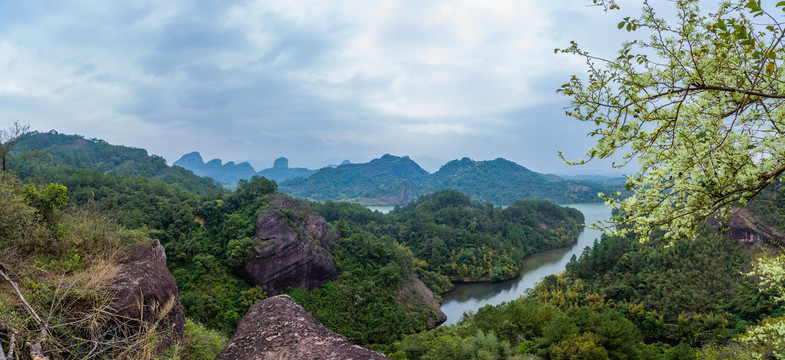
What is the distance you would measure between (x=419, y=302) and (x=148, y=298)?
67.8 ft

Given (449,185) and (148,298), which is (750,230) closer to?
(148,298)

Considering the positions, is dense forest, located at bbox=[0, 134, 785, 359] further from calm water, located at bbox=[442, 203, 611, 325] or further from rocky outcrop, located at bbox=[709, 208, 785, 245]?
calm water, located at bbox=[442, 203, 611, 325]

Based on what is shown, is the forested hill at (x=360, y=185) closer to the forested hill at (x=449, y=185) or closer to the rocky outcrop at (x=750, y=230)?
the forested hill at (x=449, y=185)

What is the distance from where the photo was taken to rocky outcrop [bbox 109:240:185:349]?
3.50 metres

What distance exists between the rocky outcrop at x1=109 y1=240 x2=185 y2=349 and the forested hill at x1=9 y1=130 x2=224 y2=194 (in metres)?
39.3

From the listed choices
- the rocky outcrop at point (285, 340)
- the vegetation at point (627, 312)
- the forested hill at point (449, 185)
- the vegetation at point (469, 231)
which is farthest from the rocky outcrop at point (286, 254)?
the forested hill at point (449, 185)

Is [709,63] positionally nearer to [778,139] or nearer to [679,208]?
[778,139]

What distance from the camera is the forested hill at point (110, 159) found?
146 feet

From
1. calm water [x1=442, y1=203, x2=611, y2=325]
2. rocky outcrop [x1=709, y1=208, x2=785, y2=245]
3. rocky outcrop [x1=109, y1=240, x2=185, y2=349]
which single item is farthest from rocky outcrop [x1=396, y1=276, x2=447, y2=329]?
rocky outcrop [x1=709, y1=208, x2=785, y2=245]

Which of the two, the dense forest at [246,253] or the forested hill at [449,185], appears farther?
the forested hill at [449,185]

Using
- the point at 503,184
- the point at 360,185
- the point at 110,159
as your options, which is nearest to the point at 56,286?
the point at 110,159

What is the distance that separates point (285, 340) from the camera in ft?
10.3

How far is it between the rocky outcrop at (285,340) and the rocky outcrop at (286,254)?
54.4 ft

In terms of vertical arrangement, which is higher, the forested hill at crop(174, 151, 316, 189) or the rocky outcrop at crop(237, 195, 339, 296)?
the forested hill at crop(174, 151, 316, 189)
